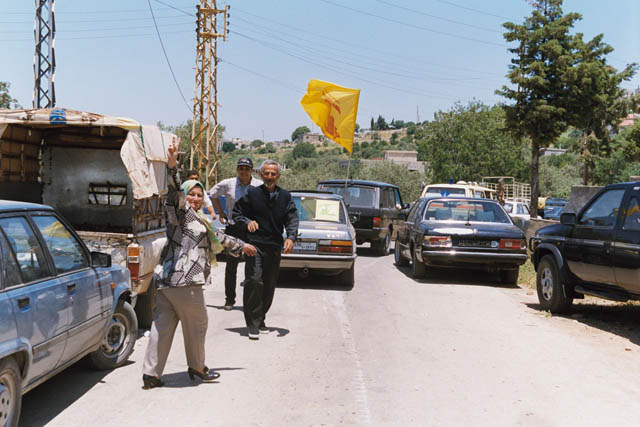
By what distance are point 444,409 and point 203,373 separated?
210 cm

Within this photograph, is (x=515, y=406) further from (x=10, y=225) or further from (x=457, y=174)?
(x=457, y=174)

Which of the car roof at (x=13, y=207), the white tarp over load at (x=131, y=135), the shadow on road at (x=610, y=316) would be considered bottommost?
the shadow on road at (x=610, y=316)

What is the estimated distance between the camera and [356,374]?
20.1ft

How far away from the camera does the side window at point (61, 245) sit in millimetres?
5070

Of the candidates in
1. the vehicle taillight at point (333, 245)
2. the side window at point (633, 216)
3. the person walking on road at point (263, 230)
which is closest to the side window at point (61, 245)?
the person walking on road at point (263, 230)

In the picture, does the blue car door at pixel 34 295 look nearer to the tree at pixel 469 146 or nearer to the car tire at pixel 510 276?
the car tire at pixel 510 276

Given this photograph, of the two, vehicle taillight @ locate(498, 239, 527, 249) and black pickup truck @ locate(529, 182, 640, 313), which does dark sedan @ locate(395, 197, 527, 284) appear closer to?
vehicle taillight @ locate(498, 239, 527, 249)

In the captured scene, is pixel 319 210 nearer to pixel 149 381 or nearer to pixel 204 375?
pixel 204 375

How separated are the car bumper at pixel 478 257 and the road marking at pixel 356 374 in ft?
10.2

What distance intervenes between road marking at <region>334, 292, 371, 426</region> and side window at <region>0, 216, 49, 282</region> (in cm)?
257

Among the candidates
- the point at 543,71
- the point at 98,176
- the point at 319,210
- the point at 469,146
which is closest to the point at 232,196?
the point at 98,176

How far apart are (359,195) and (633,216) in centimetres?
1050

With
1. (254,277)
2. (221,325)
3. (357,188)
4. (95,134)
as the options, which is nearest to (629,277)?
(254,277)

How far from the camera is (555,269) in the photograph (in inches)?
376
